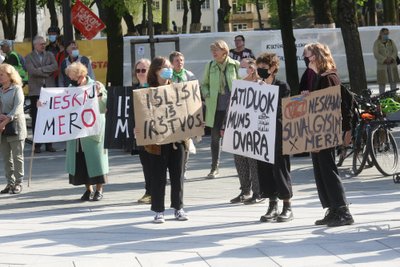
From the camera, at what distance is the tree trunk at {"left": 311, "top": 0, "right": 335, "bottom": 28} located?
33969 millimetres

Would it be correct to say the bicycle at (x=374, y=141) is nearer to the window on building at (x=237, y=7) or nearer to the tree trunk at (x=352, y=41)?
the tree trunk at (x=352, y=41)

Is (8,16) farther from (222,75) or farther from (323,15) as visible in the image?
(222,75)

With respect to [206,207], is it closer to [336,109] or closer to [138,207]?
[138,207]

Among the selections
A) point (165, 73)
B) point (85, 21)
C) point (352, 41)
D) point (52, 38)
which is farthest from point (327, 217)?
point (85, 21)

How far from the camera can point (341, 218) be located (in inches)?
399

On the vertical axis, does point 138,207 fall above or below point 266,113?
below

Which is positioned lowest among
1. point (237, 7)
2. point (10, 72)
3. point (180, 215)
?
point (180, 215)

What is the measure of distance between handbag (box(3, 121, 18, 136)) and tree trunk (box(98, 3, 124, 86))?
38.7ft

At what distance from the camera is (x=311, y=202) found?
12.0m

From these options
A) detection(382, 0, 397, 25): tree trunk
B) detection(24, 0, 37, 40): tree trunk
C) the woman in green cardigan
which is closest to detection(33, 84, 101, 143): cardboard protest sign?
the woman in green cardigan

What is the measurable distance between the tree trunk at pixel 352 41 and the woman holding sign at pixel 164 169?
842 centimetres

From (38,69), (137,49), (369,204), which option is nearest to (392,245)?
(369,204)

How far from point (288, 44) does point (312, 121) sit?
950 cm

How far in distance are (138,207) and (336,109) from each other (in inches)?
115
